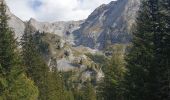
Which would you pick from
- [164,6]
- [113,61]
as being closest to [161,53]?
[164,6]

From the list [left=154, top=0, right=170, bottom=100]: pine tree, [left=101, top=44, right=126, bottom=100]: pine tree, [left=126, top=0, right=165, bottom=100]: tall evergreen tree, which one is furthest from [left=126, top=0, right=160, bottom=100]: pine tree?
[left=101, top=44, right=126, bottom=100]: pine tree

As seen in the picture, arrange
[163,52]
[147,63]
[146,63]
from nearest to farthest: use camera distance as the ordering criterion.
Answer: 1. [163,52]
2. [147,63]
3. [146,63]

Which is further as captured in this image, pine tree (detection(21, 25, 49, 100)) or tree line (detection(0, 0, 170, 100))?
pine tree (detection(21, 25, 49, 100))

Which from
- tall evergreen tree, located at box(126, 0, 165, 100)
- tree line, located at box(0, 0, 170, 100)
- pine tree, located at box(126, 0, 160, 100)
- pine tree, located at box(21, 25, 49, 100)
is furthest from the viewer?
pine tree, located at box(21, 25, 49, 100)

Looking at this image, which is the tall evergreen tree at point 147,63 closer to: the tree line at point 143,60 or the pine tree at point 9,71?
the tree line at point 143,60

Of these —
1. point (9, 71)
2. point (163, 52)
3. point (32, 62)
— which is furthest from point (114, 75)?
point (163, 52)

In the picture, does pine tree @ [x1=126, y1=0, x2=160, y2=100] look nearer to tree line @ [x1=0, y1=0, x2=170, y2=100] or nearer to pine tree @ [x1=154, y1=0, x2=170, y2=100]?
tree line @ [x1=0, y1=0, x2=170, y2=100]

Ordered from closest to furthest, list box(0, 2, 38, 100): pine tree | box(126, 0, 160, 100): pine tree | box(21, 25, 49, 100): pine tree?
1. box(126, 0, 160, 100): pine tree
2. box(0, 2, 38, 100): pine tree
3. box(21, 25, 49, 100): pine tree

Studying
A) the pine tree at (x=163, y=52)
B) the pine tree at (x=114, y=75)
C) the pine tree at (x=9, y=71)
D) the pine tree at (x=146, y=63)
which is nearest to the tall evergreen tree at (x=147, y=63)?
the pine tree at (x=146, y=63)

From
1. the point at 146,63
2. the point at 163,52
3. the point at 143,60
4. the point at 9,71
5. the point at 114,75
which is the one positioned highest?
the point at 163,52

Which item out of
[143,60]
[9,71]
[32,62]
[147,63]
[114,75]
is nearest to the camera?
[147,63]

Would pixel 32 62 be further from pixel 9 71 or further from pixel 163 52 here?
pixel 163 52

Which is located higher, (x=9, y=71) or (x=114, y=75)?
(x=9, y=71)

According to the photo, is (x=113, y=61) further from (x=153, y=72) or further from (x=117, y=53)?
(x=153, y=72)
